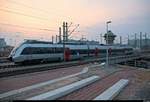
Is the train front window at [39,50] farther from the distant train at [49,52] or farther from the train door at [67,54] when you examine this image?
the train door at [67,54]

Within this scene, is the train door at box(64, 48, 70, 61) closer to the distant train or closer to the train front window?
the distant train

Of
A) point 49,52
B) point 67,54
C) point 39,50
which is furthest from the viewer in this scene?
point 67,54

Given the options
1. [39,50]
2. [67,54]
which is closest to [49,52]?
[39,50]

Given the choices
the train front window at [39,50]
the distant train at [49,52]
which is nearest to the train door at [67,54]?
the distant train at [49,52]

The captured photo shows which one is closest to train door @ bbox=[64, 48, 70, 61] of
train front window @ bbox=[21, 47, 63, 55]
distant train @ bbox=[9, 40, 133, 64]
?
distant train @ bbox=[9, 40, 133, 64]

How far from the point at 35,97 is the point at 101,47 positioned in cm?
4893

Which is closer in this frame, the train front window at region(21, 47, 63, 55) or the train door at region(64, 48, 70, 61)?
the train front window at region(21, 47, 63, 55)

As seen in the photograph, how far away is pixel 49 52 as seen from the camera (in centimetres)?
4050

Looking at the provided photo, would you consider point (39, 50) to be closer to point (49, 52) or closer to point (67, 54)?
point (49, 52)

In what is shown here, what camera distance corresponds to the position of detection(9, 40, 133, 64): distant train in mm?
34128

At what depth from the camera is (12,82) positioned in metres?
17.0

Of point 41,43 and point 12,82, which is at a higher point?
point 41,43

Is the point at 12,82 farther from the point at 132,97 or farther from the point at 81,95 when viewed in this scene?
the point at 132,97

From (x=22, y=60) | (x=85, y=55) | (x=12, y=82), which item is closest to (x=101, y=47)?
(x=85, y=55)
